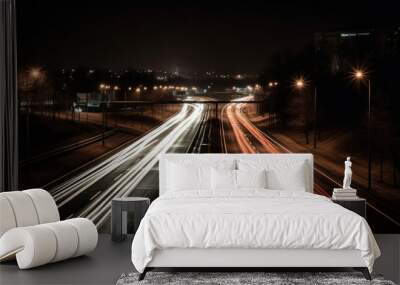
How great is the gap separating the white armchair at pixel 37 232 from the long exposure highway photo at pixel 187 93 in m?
1.96

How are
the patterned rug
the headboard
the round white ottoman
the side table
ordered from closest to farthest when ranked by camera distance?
the patterned rug → the round white ottoman → the side table → the headboard

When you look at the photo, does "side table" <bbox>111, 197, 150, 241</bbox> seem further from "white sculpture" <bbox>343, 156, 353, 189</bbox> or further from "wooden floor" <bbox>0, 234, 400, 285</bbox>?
"white sculpture" <bbox>343, 156, 353, 189</bbox>

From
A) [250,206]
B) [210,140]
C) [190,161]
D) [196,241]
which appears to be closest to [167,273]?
[196,241]

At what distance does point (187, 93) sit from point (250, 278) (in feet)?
13.0

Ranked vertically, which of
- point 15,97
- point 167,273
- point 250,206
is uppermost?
point 15,97

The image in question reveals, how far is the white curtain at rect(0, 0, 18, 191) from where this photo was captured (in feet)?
27.1

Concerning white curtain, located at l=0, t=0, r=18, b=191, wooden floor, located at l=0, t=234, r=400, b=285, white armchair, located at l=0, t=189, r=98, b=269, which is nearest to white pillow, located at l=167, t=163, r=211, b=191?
wooden floor, located at l=0, t=234, r=400, b=285

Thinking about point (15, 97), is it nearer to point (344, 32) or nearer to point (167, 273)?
point (167, 273)

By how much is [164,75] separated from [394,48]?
10.0 feet

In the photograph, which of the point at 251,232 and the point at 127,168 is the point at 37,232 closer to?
the point at 251,232

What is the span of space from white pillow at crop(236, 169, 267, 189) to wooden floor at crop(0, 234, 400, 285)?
144 cm

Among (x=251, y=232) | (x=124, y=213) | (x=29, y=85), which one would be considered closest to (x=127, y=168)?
(x=124, y=213)

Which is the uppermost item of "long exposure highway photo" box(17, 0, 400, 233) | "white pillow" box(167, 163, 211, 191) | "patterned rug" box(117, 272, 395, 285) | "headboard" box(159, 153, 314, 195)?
"long exposure highway photo" box(17, 0, 400, 233)

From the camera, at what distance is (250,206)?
603 cm
